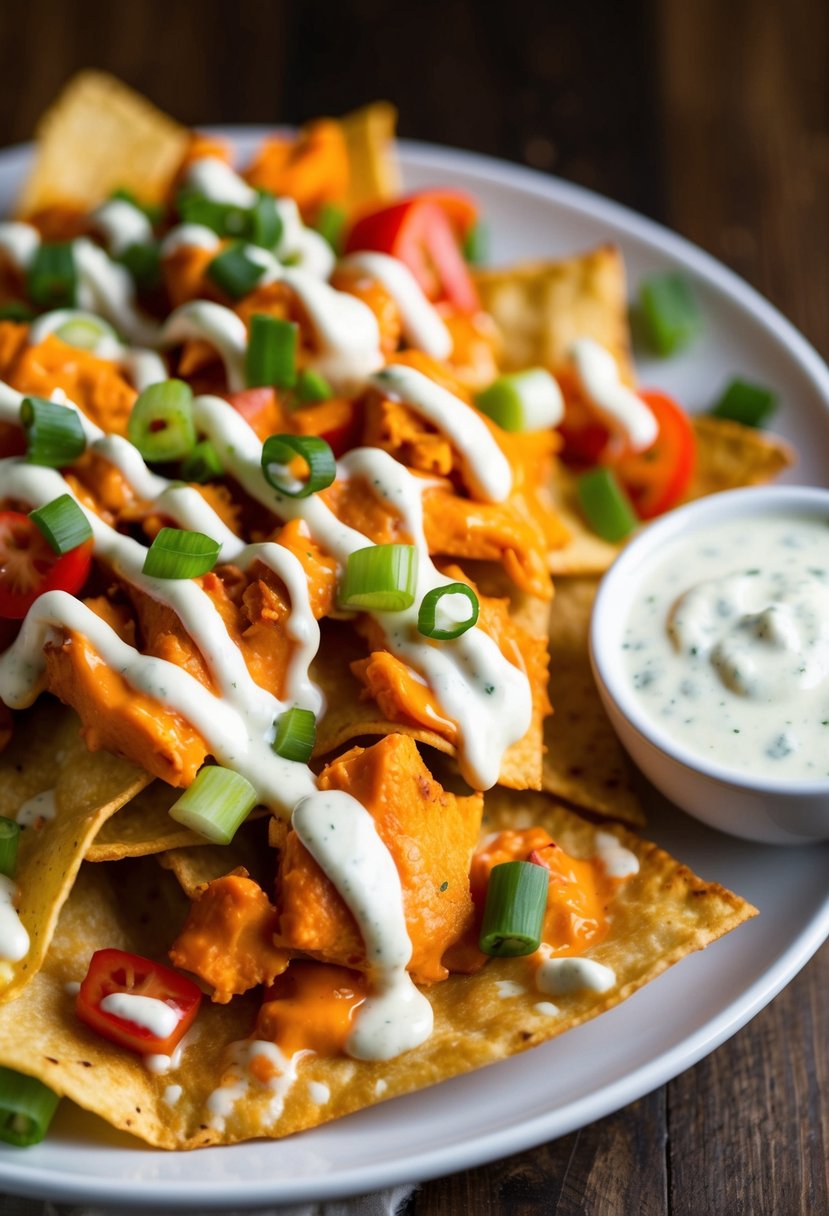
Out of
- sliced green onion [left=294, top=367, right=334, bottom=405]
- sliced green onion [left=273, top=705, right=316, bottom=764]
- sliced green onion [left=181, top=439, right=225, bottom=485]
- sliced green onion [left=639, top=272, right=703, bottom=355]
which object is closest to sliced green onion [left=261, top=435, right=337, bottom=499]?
sliced green onion [left=181, top=439, right=225, bottom=485]

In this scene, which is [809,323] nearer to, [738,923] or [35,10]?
[738,923]

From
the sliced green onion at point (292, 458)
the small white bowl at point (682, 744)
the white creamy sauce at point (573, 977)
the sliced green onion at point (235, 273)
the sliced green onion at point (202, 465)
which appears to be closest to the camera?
the white creamy sauce at point (573, 977)

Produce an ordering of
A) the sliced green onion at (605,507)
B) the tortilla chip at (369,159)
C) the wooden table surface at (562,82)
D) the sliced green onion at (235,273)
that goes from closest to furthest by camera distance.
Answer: the sliced green onion at (235,273), the sliced green onion at (605,507), the tortilla chip at (369,159), the wooden table surface at (562,82)

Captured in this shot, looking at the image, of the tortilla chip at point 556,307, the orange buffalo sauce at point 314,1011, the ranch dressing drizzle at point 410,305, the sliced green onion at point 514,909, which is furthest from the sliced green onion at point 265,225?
the orange buffalo sauce at point 314,1011

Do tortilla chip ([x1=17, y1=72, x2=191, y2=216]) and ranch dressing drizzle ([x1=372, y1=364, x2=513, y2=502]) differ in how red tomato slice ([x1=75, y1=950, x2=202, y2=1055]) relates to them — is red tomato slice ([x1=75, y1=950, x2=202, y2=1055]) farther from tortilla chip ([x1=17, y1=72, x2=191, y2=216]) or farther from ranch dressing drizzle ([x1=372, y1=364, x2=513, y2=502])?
tortilla chip ([x1=17, y1=72, x2=191, y2=216])

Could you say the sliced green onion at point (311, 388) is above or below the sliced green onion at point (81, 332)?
above

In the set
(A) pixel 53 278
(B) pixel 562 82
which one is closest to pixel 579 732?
(A) pixel 53 278

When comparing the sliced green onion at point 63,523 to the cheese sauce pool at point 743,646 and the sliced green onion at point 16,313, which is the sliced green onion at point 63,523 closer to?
the sliced green onion at point 16,313

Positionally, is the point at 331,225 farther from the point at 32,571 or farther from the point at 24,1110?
the point at 24,1110
